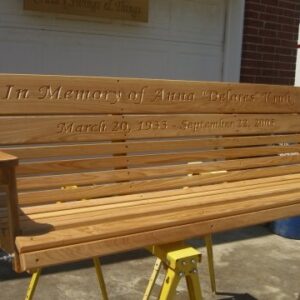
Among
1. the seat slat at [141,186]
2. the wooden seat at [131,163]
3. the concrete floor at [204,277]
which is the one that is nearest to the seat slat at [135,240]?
the wooden seat at [131,163]

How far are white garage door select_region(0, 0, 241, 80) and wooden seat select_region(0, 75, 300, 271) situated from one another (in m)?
1.72

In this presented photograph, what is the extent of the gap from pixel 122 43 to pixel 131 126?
7.11 feet

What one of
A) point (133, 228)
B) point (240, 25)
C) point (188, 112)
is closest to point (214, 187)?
point (188, 112)

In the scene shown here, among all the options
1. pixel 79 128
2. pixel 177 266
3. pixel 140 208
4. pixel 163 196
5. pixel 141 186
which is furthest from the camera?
pixel 141 186

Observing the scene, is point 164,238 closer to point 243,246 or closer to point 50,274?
point 50,274

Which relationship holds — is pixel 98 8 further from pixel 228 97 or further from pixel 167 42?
pixel 228 97

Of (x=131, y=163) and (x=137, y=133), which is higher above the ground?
(x=137, y=133)

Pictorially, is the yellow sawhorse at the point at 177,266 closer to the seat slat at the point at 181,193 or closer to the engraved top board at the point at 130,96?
the seat slat at the point at 181,193

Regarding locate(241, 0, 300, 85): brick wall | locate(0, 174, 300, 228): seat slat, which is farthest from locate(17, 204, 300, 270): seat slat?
locate(241, 0, 300, 85): brick wall

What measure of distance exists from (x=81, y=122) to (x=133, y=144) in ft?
1.12

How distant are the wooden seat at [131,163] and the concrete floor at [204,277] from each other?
2.56 feet

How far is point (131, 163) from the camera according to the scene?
316cm

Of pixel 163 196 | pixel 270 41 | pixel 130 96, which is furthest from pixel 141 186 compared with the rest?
pixel 270 41

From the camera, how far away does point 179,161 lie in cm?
341
